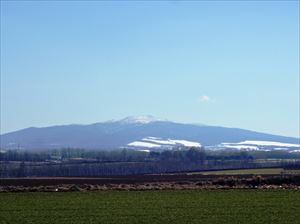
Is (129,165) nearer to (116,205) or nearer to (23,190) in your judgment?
(23,190)

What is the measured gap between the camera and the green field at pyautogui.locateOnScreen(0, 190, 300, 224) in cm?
2897

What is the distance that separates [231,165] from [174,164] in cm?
1052

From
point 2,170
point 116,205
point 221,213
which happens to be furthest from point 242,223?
point 2,170

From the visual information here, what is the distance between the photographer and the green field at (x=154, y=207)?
2897cm

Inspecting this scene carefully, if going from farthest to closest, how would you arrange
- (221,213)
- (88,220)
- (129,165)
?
(129,165), (221,213), (88,220)

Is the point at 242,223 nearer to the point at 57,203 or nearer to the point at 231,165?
the point at 57,203

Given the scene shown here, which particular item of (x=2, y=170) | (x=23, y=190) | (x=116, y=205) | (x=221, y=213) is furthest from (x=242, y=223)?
(x=2, y=170)

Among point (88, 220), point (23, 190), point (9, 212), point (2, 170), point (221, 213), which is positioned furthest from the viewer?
point (2, 170)

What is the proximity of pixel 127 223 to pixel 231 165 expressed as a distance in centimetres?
10522

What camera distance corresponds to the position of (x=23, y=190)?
165ft

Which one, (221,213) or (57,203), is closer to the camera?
(221,213)

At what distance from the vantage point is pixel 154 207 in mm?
34250

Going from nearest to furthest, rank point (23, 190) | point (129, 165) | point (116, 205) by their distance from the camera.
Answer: point (116, 205) → point (23, 190) → point (129, 165)

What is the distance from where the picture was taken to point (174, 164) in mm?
134250
